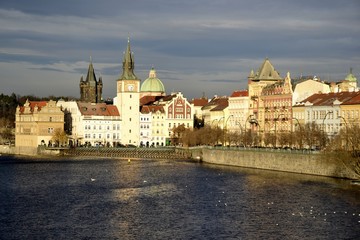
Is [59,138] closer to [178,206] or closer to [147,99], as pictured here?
[147,99]

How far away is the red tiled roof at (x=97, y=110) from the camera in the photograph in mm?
156875

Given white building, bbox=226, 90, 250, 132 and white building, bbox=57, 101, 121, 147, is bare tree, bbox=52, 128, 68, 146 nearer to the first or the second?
white building, bbox=57, 101, 121, 147

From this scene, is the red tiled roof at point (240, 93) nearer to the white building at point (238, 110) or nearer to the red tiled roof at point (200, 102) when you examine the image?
the white building at point (238, 110)

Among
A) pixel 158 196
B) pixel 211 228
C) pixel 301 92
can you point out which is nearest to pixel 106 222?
pixel 211 228

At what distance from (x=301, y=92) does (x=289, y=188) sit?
54460mm

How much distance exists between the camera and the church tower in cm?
15488

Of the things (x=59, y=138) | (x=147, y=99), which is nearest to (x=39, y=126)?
(x=59, y=138)

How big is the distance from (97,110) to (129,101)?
6.55 meters

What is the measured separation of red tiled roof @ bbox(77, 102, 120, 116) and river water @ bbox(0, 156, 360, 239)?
2568 inches

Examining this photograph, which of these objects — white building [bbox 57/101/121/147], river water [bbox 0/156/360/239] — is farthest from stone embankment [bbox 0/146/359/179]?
white building [bbox 57/101/121/147]

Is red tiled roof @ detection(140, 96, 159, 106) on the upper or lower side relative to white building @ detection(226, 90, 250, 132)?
upper

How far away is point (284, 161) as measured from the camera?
3529 inches

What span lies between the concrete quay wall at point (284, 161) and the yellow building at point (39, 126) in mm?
44351

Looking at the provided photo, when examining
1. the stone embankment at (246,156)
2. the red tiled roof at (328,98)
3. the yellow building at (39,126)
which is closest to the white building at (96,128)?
the yellow building at (39,126)
